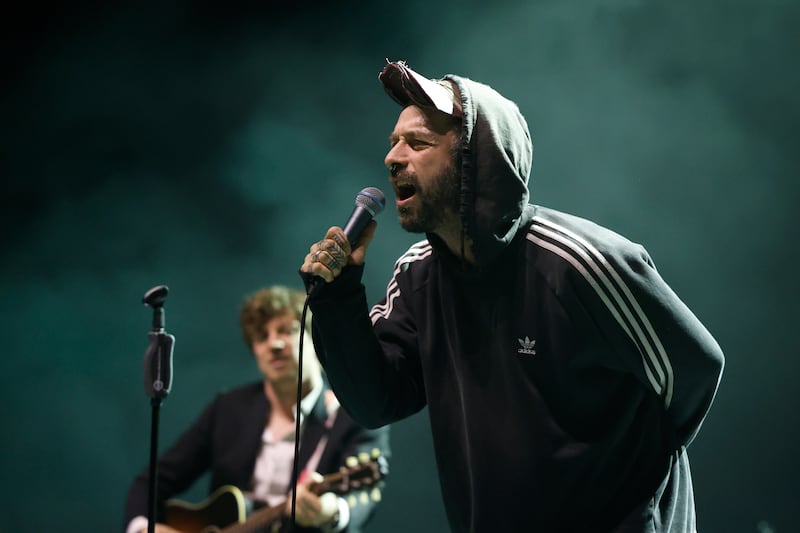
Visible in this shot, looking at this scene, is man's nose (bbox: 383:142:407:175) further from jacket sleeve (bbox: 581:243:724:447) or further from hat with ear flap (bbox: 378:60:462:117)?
jacket sleeve (bbox: 581:243:724:447)

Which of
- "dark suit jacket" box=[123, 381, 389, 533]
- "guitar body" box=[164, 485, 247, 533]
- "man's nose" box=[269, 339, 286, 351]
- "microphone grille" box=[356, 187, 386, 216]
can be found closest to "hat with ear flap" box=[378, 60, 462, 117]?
"microphone grille" box=[356, 187, 386, 216]

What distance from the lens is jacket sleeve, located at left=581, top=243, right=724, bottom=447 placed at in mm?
1712

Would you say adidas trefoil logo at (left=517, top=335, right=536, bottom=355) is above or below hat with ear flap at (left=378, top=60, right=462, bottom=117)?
below

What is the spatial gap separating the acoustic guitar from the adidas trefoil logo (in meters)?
1.85

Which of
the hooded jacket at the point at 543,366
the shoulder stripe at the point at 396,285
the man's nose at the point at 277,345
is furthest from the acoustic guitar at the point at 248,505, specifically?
the hooded jacket at the point at 543,366

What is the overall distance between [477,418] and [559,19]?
3161mm

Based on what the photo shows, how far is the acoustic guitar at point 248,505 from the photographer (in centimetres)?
349

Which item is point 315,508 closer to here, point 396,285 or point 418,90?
point 396,285

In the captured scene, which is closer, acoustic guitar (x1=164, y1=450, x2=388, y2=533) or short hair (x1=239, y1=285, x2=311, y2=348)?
acoustic guitar (x1=164, y1=450, x2=388, y2=533)

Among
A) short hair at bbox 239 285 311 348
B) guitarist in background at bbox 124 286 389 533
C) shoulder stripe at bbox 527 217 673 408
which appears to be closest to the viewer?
shoulder stripe at bbox 527 217 673 408

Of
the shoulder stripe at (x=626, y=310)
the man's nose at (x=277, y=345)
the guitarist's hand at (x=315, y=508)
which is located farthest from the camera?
the man's nose at (x=277, y=345)

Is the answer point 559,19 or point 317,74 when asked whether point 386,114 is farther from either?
point 559,19

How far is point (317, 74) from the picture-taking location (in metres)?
4.93

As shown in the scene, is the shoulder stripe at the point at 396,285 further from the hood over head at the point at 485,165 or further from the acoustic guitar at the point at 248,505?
the acoustic guitar at the point at 248,505
